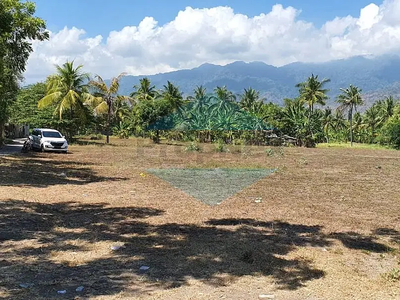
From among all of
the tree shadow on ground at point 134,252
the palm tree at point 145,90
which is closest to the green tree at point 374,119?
the palm tree at point 145,90

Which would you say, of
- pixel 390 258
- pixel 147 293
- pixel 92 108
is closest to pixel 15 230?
pixel 147 293

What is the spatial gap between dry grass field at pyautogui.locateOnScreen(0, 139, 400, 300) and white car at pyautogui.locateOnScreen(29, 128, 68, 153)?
14.3 meters

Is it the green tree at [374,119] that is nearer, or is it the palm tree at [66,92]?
the palm tree at [66,92]

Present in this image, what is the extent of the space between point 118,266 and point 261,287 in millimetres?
1899

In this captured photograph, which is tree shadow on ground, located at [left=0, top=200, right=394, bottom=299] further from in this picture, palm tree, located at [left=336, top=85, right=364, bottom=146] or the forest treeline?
palm tree, located at [left=336, top=85, right=364, bottom=146]

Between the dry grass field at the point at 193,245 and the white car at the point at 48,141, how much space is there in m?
14.3

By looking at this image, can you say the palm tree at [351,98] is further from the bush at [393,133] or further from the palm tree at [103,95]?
the palm tree at [103,95]

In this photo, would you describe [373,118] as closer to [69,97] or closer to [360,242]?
[69,97]

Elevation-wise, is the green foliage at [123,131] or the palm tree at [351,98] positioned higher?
the palm tree at [351,98]

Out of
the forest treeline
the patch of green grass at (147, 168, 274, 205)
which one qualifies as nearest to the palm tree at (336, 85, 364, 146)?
the forest treeline

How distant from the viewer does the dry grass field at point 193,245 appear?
14.8ft

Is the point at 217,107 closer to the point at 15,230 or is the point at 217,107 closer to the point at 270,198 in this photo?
the point at 270,198

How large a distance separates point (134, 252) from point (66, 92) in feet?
111

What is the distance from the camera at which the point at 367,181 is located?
15.9 m
